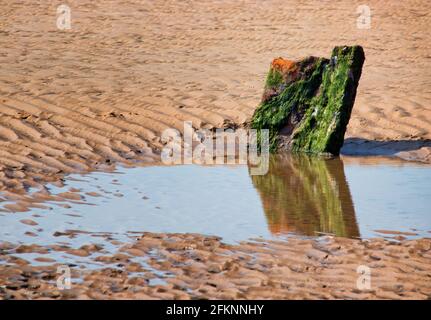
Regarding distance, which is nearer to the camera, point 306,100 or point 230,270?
point 230,270

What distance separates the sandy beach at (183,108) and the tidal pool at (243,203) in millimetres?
200

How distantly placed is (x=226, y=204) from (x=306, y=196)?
2.35ft

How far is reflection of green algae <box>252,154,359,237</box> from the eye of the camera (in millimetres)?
6637

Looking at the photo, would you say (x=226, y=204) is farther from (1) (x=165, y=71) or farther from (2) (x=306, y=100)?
(1) (x=165, y=71)

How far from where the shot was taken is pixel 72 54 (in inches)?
536

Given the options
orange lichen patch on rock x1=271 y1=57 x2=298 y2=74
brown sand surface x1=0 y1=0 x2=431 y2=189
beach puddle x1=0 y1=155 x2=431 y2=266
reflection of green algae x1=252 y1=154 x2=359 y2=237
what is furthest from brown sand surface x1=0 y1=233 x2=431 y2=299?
orange lichen patch on rock x1=271 y1=57 x2=298 y2=74

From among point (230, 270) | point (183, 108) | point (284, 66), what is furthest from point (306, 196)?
point (183, 108)

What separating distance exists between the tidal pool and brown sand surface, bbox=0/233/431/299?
24 cm

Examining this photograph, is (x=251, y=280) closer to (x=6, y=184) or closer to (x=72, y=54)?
(x=6, y=184)

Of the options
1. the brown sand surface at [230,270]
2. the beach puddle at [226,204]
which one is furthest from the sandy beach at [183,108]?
the beach puddle at [226,204]

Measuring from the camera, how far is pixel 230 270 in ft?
18.3

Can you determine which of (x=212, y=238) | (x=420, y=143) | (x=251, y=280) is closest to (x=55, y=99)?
(x=420, y=143)

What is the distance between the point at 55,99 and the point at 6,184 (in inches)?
131

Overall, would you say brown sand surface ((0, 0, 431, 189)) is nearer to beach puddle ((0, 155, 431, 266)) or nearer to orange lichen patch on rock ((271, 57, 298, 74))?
beach puddle ((0, 155, 431, 266))
